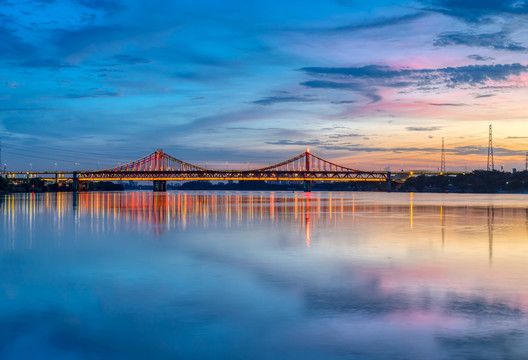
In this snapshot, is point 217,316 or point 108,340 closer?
point 108,340

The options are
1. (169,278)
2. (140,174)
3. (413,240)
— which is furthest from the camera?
(140,174)

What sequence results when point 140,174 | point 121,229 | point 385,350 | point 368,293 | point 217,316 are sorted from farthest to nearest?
1. point 140,174
2. point 121,229
3. point 368,293
4. point 217,316
5. point 385,350

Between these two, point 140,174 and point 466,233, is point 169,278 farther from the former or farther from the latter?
point 140,174

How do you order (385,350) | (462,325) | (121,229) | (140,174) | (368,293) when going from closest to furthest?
(385,350)
(462,325)
(368,293)
(121,229)
(140,174)

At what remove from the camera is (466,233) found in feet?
69.9

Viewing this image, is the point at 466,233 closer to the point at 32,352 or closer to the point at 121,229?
the point at 121,229

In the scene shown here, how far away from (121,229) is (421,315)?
17286 mm

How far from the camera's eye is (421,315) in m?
7.96

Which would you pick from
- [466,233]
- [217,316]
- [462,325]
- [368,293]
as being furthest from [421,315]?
[466,233]

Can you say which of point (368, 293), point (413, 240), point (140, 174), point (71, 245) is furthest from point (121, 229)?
point (140, 174)

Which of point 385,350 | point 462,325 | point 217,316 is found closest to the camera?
point 385,350

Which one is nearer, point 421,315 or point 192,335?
point 192,335

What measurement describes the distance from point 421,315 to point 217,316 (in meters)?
2.96

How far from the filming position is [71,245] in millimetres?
17453
